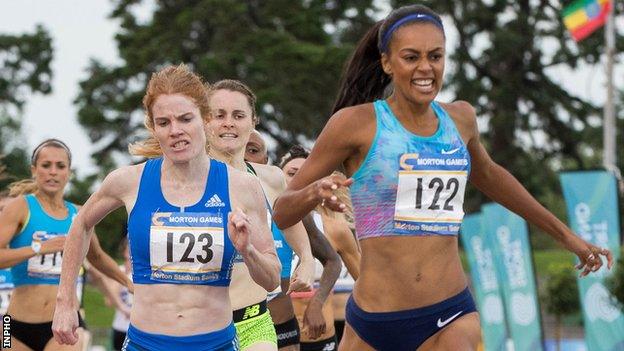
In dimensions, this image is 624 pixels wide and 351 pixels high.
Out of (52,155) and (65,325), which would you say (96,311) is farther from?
(65,325)

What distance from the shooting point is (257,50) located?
3647 cm

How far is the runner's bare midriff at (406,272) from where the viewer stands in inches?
236

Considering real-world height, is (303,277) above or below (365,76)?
below

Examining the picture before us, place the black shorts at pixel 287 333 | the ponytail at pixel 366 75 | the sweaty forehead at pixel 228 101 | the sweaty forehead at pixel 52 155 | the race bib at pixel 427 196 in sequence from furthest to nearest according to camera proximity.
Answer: the sweaty forehead at pixel 52 155
the black shorts at pixel 287 333
the sweaty forehead at pixel 228 101
the ponytail at pixel 366 75
the race bib at pixel 427 196

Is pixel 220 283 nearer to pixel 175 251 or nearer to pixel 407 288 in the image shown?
pixel 175 251

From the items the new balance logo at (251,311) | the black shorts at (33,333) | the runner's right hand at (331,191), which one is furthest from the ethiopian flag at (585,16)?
the runner's right hand at (331,191)

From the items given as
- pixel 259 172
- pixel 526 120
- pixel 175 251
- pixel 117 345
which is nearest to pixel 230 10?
pixel 526 120

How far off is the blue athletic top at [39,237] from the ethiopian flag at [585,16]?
21660 millimetres

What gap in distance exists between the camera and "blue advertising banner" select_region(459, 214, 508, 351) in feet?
68.4

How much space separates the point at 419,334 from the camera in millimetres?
6066

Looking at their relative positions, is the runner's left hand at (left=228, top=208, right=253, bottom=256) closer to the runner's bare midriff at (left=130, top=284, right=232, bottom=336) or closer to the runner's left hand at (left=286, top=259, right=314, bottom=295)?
the runner's bare midriff at (left=130, top=284, right=232, bottom=336)

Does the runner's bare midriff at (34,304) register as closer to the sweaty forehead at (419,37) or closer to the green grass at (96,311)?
the sweaty forehead at (419,37)

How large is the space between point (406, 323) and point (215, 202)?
942mm

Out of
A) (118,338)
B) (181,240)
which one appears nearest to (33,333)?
(181,240)
